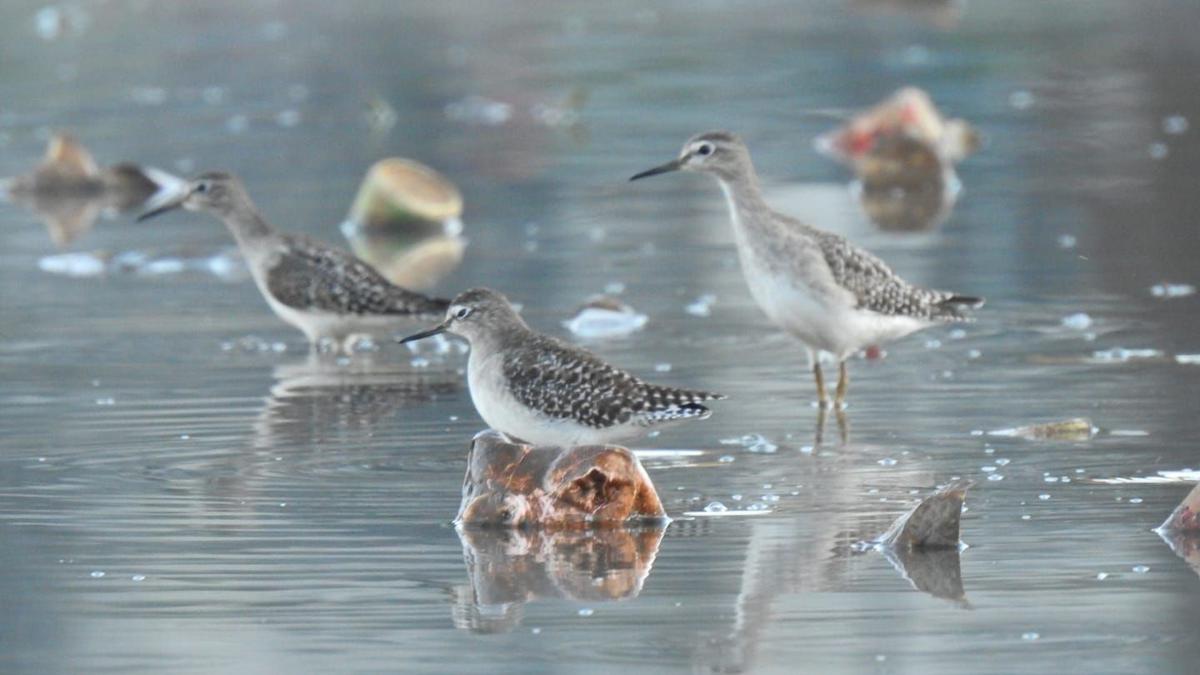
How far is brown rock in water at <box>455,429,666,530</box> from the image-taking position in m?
9.04

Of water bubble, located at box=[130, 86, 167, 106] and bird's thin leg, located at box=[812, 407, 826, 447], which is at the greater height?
bird's thin leg, located at box=[812, 407, 826, 447]

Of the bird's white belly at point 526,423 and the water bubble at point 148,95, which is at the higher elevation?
the bird's white belly at point 526,423

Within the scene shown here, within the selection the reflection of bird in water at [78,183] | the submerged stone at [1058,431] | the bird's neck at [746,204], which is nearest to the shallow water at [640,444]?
the submerged stone at [1058,431]

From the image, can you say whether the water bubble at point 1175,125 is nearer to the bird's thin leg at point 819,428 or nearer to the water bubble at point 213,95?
the water bubble at point 213,95

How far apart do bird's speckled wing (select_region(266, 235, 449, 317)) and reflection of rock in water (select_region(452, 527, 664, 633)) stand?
15.2 feet

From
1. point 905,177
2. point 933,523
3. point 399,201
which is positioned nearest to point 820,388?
point 933,523

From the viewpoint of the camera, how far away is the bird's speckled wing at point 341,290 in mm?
13641

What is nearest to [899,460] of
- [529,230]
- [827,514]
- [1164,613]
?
[827,514]

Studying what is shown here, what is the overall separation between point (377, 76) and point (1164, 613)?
22.3 metres

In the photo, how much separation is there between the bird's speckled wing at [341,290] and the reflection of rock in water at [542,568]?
4.65 meters

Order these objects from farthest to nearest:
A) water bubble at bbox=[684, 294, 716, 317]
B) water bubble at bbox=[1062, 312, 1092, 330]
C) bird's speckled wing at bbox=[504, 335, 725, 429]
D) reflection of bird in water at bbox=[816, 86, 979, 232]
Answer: reflection of bird in water at bbox=[816, 86, 979, 232] < water bubble at bbox=[684, 294, 716, 317] < water bubble at bbox=[1062, 312, 1092, 330] < bird's speckled wing at bbox=[504, 335, 725, 429]

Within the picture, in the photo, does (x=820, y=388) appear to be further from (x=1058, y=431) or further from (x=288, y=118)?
(x=288, y=118)

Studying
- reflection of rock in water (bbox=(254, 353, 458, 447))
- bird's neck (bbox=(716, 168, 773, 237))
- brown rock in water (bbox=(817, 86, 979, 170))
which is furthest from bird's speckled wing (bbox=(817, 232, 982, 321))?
brown rock in water (bbox=(817, 86, 979, 170))

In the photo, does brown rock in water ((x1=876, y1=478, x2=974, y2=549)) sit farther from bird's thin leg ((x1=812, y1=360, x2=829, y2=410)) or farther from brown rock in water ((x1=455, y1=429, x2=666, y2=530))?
bird's thin leg ((x1=812, y1=360, x2=829, y2=410))
